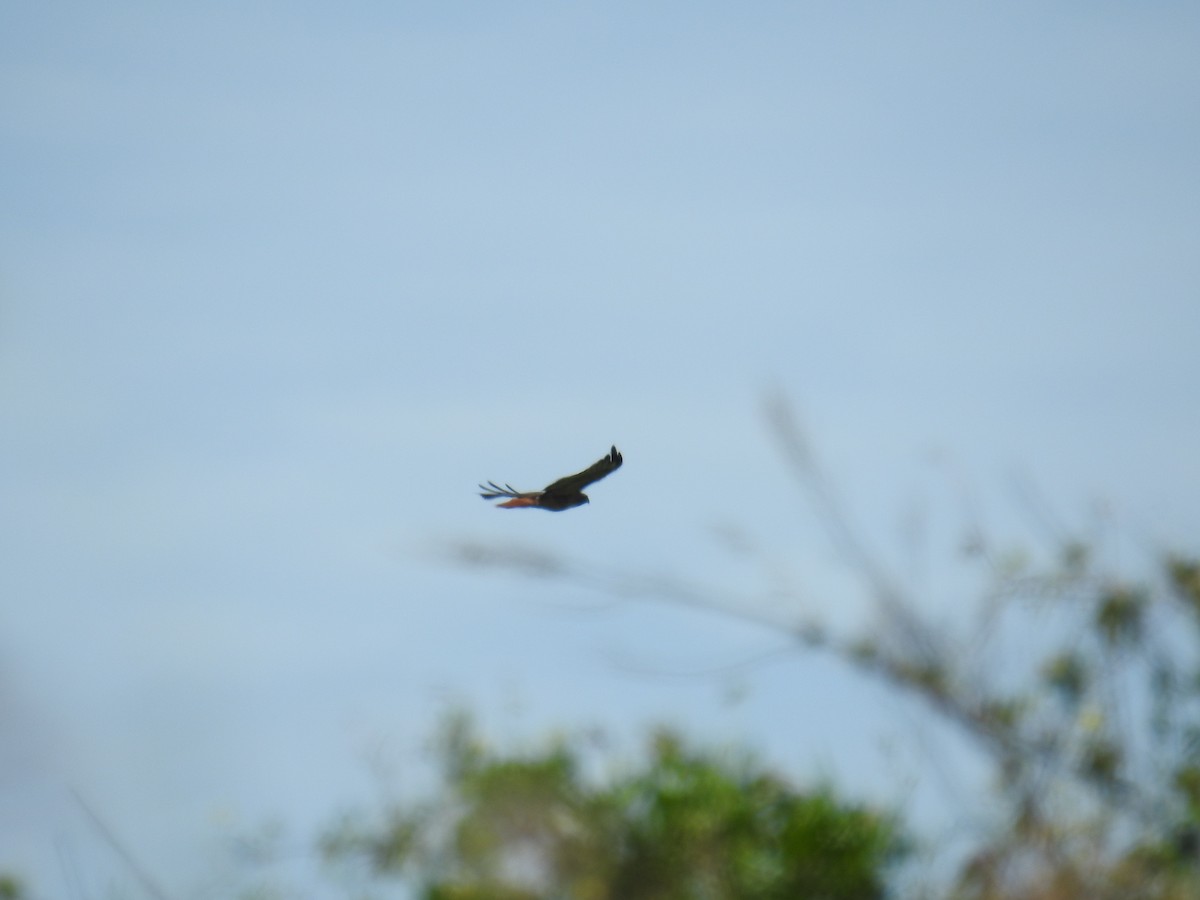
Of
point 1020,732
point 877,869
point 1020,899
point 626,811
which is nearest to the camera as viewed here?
point 1020,899

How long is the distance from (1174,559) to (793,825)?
28.3 ft

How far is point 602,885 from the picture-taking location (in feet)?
69.2

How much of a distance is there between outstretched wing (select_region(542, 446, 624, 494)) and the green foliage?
1798 cm

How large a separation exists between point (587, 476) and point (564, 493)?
2.2 inches

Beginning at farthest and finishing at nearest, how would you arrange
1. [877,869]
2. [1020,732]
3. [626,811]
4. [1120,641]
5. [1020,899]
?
[626,811], [877,869], [1120,641], [1020,732], [1020,899]

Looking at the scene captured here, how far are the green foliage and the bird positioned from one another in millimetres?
17965

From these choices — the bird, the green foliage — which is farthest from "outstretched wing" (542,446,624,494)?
the green foliage

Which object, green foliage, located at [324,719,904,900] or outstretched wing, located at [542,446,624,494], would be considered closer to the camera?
outstretched wing, located at [542,446,624,494]

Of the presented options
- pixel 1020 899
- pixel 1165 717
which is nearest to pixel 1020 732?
pixel 1020 899

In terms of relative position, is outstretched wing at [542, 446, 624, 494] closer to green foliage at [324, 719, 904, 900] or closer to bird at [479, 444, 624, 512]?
bird at [479, 444, 624, 512]

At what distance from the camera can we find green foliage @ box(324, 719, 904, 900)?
20.4m

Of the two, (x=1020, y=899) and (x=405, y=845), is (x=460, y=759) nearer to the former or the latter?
(x=405, y=845)

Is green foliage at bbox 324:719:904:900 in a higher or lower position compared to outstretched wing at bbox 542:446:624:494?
lower

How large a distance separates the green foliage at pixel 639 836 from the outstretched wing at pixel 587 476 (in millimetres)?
17983
